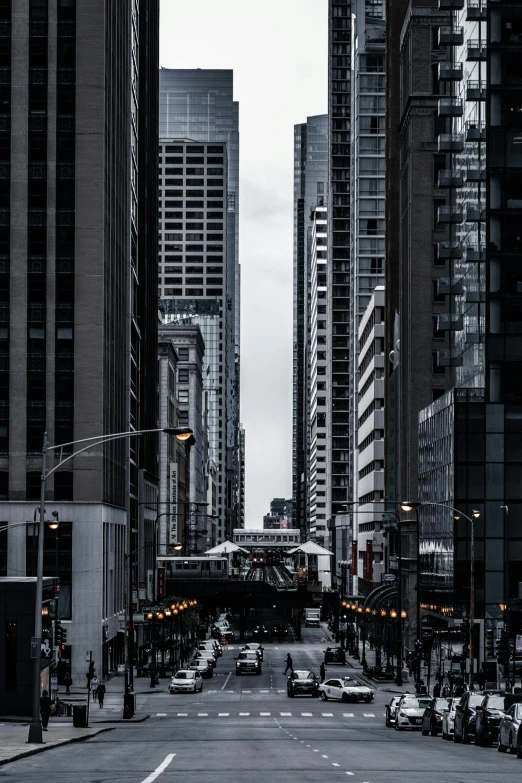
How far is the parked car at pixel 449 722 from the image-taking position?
46.5 m

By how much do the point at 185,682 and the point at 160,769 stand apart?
49.4 metres

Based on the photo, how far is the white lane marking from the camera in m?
28.0

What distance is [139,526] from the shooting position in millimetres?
124188

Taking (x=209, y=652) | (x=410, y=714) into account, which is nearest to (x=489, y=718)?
(x=410, y=714)

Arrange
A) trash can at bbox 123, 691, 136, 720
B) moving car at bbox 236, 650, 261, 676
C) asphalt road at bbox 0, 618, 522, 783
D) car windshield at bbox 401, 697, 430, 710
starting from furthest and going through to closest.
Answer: moving car at bbox 236, 650, 261, 676
trash can at bbox 123, 691, 136, 720
car windshield at bbox 401, 697, 430, 710
asphalt road at bbox 0, 618, 522, 783

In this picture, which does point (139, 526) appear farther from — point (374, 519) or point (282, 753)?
point (282, 753)

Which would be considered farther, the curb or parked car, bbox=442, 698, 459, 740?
parked car, bbox=442, 698, 459, 740

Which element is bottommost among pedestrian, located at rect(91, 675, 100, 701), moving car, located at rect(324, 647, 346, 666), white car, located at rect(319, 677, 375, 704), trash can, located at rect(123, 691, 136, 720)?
moving car, located at rect(324, 647, 346, 666)

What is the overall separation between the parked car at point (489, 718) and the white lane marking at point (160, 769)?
9.62 meters

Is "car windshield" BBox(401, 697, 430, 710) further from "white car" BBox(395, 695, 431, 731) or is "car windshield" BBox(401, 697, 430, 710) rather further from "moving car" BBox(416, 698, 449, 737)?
"moving car" BBox(416, 698, 449, 737)

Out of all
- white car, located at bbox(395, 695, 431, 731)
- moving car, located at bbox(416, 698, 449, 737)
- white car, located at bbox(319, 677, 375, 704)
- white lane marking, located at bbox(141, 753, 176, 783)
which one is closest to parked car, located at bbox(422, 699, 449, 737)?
moving car, located at bbox(416, 698, 449, 737)

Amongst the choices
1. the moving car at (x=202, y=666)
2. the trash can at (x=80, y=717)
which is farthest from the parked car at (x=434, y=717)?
the moving car at (x=202, y=666)

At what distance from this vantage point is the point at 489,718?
41156mm

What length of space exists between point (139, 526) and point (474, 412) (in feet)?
163
